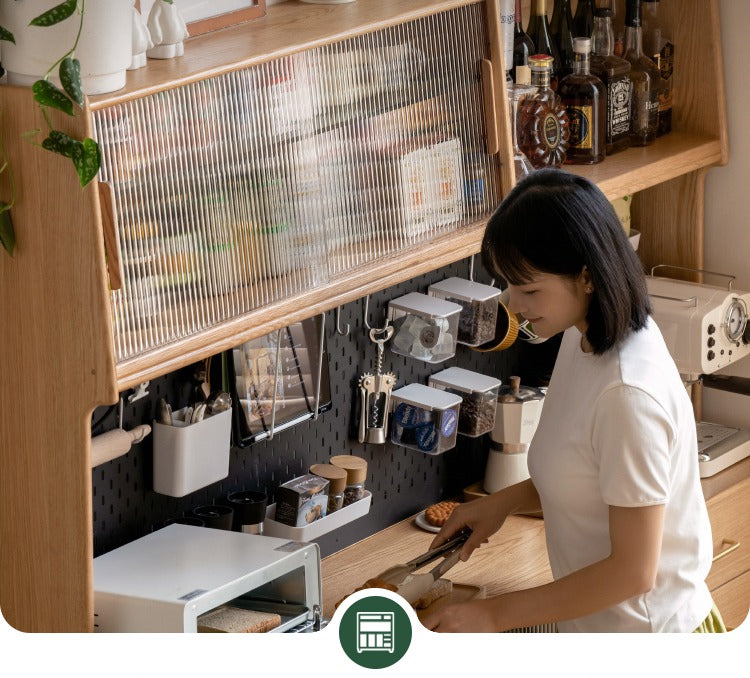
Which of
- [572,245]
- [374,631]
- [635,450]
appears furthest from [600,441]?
[374,631]

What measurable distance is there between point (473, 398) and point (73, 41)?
4.19 feet

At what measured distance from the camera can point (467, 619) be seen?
1.84 m

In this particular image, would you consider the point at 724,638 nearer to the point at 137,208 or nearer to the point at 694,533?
the point at 694,533

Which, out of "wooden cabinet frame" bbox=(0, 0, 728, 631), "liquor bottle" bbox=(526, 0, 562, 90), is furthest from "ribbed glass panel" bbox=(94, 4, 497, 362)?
"liquor bottle" bbox=(526, 0, 562, 90)

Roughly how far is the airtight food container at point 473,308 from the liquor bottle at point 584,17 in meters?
0.59

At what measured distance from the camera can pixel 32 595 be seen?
6.14 feet

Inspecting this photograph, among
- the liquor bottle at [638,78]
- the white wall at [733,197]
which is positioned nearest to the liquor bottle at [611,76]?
the liquor bottle at [638,78]

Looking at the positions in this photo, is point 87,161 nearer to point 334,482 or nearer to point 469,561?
point 334,482

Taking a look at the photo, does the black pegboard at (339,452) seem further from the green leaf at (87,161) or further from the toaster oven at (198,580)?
the green leaf at (87,161)

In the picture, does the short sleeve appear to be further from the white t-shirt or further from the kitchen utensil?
the kitchen utensil

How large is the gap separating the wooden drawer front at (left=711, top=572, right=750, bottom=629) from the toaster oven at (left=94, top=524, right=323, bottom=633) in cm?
113

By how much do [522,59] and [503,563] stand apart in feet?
3.12

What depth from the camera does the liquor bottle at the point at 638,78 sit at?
2.74 m

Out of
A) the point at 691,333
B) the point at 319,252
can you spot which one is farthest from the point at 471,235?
the point at 691,333
